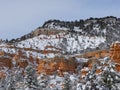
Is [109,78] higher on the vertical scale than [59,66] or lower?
lower

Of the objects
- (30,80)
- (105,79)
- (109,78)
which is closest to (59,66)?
(30,80)

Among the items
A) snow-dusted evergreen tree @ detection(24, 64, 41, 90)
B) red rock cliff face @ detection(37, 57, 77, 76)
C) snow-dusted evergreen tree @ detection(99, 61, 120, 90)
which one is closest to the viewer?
snow-dusted evergreen tree @ detection(99, 61, 120, 90)

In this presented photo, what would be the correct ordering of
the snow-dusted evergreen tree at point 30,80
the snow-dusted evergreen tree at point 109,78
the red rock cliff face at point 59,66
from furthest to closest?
the red rock cliff face at point 59,66
the snow-dusted evergreen tree at point 30,80
the snow-dusted evergreen tree at point 109,78

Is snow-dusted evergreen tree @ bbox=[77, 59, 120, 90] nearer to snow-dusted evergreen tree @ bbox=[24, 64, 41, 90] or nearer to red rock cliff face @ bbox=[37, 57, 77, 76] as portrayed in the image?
snow-dusted evergreen tree @ bbox=[24, 64, 41, 90]

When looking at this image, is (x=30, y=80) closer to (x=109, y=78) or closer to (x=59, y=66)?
(x=109, y=78)

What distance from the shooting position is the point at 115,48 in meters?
112

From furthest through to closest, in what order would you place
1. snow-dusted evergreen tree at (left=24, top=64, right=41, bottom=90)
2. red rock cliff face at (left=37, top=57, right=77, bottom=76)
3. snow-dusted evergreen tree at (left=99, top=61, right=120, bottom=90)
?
red rock cliff face at (left=37, top=57, right=77, bottom=76), snow-dusted evergreen tree at (left=24, top=64, right=41, bottom=90), snow-dusted evergreen tree at (left=99, top=61, right=120, bottom=90)

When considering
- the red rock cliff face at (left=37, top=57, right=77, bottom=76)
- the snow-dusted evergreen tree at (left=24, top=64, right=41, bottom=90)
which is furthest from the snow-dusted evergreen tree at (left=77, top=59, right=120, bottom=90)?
the red rock cliff face at (left=37, top=57, right=77, bottom=76)

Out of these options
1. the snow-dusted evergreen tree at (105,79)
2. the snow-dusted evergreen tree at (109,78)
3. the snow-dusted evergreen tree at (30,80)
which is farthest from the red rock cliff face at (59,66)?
the snow-dusted evergreen tree at (109,78)

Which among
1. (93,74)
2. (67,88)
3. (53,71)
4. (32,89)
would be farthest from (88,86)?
(53,71)

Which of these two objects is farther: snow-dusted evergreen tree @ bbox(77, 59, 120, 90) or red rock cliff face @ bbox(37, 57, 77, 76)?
red rock cliff face @ bbox(37, 57, 77, 76)

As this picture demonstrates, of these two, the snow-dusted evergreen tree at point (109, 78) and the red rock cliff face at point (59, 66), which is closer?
the snow-dusted evergreen tree at point (109, 78)

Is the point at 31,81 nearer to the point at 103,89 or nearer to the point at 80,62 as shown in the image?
the point at 103,89

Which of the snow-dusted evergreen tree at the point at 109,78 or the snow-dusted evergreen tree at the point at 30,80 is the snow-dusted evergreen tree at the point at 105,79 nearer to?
the snow-dusted evergreen tree at the point at 109,78
